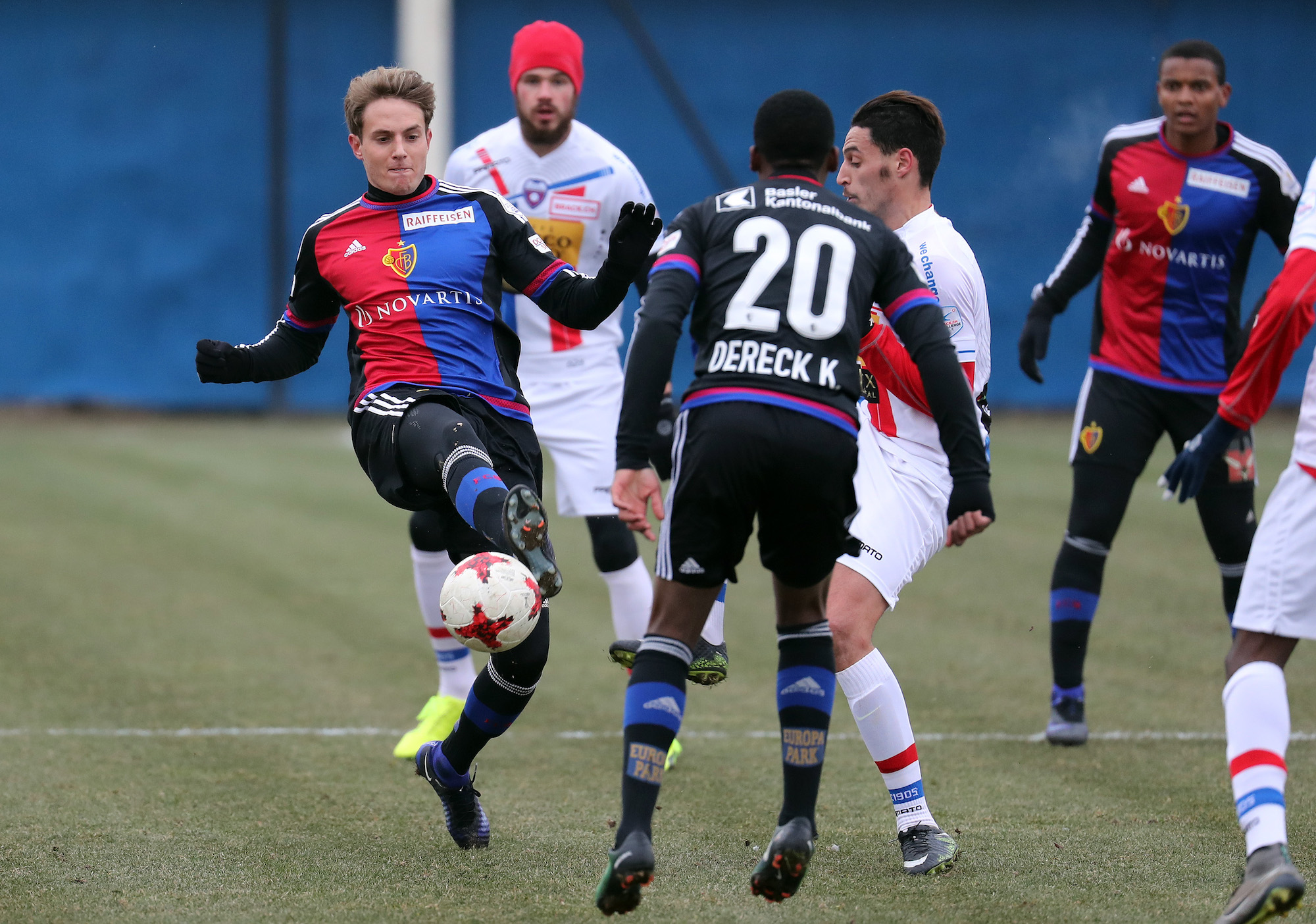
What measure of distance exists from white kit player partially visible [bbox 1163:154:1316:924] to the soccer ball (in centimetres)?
174

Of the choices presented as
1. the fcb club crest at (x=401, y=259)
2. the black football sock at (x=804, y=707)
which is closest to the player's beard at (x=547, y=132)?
the fcb club crest at (x=401, y=259)

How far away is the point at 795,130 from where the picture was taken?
12.1 feet

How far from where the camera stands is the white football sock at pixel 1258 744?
341cm

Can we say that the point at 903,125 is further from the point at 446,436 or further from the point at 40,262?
the point at 40,262

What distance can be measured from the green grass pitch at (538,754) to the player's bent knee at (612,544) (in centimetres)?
67

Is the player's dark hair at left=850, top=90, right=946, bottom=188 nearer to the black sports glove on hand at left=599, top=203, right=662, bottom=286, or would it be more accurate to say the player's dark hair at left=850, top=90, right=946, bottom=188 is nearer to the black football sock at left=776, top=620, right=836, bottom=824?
the black sports glove on hand at left=599, top=203, right=662, bottom=286

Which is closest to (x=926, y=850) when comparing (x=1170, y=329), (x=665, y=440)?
(x=665, y=440)

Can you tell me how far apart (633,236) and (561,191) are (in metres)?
2.09

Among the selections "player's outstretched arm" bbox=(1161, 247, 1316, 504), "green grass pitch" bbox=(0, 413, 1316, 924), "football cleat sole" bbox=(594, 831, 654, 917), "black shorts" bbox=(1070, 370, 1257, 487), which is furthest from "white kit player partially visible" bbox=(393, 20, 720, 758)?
"player's outstretched arm" bbox=(1161, 247, 1316, 504)

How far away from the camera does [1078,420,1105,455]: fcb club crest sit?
19.7 ft

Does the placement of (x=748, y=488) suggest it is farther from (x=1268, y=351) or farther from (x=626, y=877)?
(x=1268, y=351)

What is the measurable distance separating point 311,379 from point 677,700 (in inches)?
667

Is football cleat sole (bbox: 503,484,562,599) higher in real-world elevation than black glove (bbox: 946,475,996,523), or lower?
lower

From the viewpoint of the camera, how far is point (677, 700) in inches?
143
